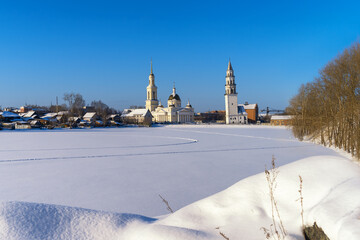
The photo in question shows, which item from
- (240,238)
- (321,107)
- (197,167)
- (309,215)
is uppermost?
(321,107)

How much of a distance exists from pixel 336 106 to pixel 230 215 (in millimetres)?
20087

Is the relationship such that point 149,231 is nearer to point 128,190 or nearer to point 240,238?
point 240,238

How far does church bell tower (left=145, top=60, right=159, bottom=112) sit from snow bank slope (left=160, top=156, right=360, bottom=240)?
416 ft

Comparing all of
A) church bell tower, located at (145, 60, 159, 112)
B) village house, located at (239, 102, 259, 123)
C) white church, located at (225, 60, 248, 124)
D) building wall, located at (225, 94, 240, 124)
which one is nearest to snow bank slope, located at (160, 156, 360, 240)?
white church, located at (225, 60, 248, 124)

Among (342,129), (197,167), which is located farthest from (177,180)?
(342,129)

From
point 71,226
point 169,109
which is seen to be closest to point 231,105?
point 169,109

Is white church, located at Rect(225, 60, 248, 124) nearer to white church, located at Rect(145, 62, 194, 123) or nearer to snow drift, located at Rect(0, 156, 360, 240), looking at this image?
white church, located at Rect(145, 62, 194, 123)

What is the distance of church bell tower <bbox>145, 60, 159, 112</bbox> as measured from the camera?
130m

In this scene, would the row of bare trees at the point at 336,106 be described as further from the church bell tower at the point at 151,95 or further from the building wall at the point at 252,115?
the church bell tower at the point at 151,95

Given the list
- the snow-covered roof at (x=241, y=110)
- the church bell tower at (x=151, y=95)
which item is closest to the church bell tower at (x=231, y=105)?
the snow-covered roof at (x=241, y=110)

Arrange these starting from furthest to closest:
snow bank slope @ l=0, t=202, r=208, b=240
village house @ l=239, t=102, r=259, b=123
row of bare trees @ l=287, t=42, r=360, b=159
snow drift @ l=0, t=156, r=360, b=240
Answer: village house @ l=239, t=102, r=259, b=123 < row of bare trees @ l=287, t=42, r=360, b=159 < snow bank slope @ l=0, t=202, r=208, b=240 < snow drift @ l=0, t=156, r=360, b=240

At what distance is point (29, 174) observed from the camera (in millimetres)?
9555

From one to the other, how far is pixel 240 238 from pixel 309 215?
0.85m

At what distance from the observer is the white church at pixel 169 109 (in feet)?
382
